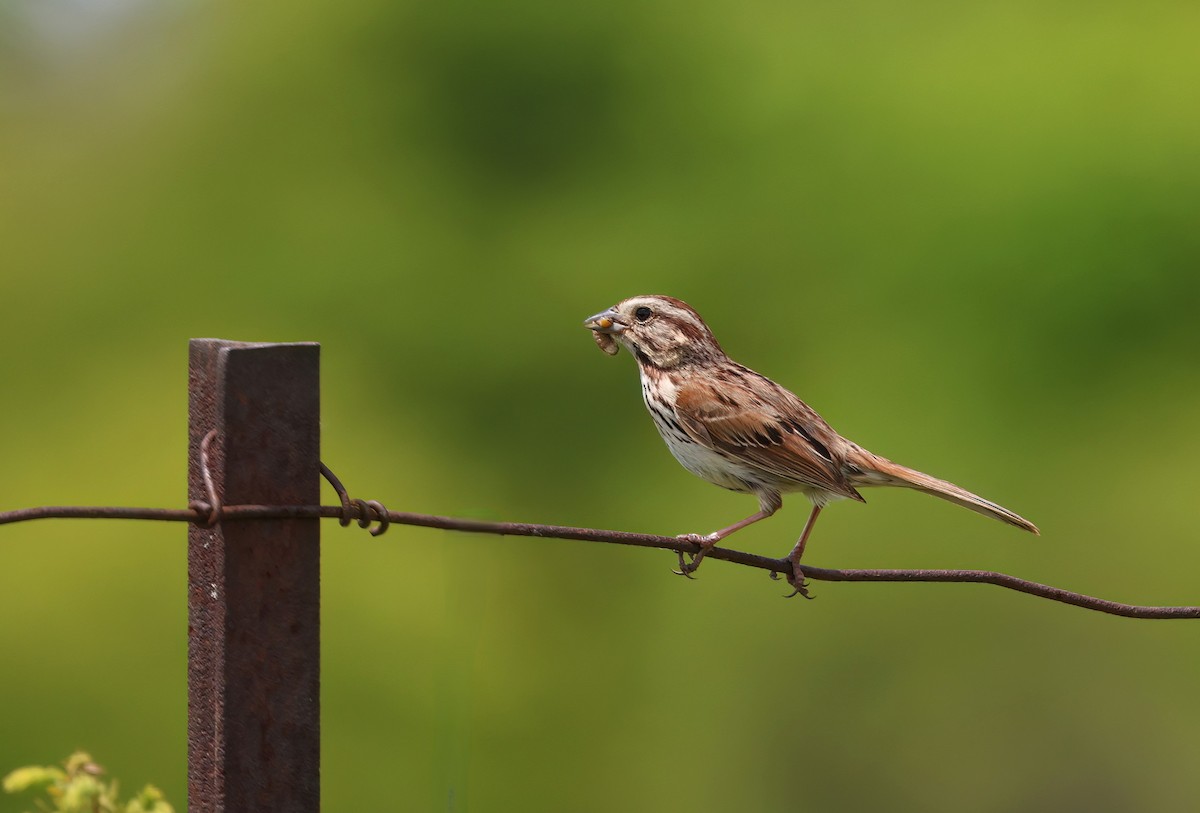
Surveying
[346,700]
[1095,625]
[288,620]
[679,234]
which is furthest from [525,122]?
[288,620]

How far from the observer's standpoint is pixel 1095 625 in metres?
7.35

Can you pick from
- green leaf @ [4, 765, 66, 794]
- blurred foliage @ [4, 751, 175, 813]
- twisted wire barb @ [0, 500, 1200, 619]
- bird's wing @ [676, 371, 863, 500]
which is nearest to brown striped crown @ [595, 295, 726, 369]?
bird's wing @ [676, 371, 863, 500]

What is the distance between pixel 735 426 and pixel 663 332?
17.6 inches

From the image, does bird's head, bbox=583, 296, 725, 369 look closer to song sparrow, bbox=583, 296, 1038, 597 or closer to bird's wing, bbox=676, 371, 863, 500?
song sparrow, bbox=583, 296, 1038, 597

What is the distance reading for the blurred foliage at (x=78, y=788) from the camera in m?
1.92

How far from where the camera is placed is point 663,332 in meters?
4.55

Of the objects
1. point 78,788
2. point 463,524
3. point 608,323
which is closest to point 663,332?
point 608,323

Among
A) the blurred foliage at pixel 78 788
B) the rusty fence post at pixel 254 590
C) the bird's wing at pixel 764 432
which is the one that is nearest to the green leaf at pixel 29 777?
the blurred foliage at pixel 78 788

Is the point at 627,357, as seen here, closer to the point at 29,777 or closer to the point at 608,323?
the point at 608,323

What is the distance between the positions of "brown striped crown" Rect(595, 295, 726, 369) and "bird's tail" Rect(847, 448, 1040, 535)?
0.59m

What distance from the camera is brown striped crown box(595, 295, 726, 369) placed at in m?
4.54

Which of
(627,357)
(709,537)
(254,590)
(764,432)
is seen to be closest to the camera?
(254,590)

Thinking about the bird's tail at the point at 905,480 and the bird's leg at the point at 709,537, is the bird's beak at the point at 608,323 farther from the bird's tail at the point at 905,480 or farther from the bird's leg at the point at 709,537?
the bird's tail at the point at 905,480

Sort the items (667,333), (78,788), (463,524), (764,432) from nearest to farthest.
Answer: (78,788), (463,524), (764,432), (667,333)
